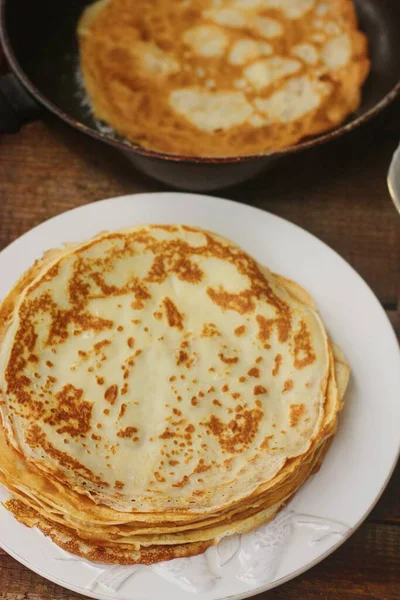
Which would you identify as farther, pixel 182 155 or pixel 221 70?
pixel 221 70

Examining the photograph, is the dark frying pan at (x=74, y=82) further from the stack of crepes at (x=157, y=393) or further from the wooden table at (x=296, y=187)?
the stack of crepes at (x=157, y=393)

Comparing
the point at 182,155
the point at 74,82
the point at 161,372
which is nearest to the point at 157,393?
the point at 161,372

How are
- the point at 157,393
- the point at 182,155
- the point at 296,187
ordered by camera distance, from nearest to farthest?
the point at 157,393 → the point at 182,155 → the point at 296,187

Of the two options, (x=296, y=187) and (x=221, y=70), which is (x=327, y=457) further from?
(x=221, y=70)

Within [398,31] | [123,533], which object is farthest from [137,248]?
[398,31]

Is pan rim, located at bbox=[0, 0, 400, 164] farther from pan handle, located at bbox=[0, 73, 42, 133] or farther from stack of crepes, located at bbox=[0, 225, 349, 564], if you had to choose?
stack of crepes, located at bbox=[0, 225, 349, 564]

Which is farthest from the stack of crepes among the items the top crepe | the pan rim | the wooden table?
the wooden table
